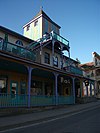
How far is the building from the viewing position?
41.0ft

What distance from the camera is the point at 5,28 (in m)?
15.8

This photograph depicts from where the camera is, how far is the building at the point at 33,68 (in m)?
12.5

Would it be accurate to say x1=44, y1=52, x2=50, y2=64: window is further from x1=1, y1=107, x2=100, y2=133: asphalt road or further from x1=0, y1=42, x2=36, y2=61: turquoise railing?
x1=1, y1=107, x2=100, y2=133: asphalt road

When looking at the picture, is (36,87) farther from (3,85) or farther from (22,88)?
(3,85)

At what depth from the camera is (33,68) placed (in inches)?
539

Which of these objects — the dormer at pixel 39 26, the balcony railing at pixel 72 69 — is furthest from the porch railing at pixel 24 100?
the dormer at pixel 39 26

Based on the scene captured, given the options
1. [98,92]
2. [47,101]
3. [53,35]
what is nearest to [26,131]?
[47,101]

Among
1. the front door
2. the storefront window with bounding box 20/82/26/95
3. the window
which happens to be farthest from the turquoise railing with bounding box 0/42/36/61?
the window

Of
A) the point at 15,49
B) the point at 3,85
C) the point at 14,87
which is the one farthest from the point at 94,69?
the point at 15,49

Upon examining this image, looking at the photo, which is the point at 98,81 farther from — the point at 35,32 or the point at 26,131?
the point at 26,131

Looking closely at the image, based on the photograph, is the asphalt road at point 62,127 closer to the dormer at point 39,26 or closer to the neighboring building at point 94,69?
the dormer at point 39,26

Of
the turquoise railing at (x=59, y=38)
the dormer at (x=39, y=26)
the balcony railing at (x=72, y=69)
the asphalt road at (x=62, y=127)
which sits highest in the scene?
the dormer at (x=39, y=26)

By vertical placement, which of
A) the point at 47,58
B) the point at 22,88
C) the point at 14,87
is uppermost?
the point at 47,58

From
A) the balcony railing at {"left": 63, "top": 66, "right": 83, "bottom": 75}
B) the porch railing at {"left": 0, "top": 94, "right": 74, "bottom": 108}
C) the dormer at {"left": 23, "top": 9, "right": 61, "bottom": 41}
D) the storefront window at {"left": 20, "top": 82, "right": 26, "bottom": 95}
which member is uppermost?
the dormer at {"left": 23, "top": 9, "right": 61, "bottom": 41}
